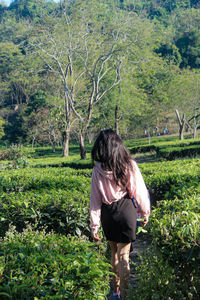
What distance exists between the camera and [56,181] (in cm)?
645

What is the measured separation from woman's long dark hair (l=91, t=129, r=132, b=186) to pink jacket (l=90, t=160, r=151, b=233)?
7 cm

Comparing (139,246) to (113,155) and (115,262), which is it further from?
(113,155)

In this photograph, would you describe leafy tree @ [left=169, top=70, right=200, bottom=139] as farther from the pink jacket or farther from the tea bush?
the tea bush

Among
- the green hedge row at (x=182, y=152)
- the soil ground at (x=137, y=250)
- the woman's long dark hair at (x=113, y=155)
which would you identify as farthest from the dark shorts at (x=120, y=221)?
the green hedge row at (x=182, y=152)

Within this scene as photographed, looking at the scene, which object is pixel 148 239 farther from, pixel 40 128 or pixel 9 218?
pixel 40 128

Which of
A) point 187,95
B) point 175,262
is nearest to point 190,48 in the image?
point 187,95

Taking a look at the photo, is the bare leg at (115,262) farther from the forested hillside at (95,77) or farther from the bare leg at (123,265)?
the forested hillside at (95,77)

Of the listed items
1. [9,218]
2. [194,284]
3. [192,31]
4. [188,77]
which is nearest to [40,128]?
[188,77]

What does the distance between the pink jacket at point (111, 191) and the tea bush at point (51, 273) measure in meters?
0.50

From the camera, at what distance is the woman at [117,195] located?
9.14 ft

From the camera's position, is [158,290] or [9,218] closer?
[158,290]

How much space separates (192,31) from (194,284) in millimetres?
64064

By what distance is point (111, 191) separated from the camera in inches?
113

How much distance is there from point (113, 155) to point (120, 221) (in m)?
0.63
